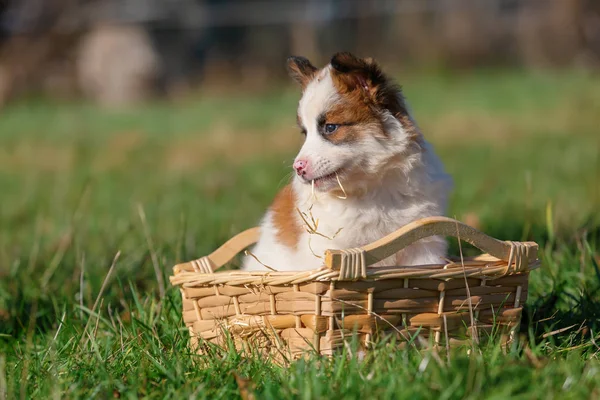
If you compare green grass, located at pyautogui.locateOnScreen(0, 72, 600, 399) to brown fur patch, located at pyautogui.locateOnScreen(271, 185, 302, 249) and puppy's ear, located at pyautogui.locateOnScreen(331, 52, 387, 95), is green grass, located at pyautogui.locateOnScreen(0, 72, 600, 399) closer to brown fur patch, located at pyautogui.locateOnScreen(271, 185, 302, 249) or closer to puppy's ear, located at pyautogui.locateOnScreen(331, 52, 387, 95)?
brown fur patch, located at pyautogui.locateOnScreen(271, 185, 302, 249)

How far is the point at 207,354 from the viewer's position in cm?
296

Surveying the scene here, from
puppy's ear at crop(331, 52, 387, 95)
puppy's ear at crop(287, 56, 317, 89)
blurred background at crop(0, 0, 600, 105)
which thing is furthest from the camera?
blurred background at crop(0, 0, 600, 105)

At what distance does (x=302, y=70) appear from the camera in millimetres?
3549

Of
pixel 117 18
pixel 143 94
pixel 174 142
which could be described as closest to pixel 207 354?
pixel 174 142

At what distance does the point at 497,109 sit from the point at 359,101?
29.1 ft

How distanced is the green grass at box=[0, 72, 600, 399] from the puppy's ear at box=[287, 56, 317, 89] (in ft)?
1.54

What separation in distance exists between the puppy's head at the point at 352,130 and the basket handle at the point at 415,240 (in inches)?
20.0

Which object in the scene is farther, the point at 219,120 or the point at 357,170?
the point at 219,120

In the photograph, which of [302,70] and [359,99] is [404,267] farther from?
[302,70]

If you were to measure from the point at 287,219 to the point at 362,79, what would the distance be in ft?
Result: 2.15

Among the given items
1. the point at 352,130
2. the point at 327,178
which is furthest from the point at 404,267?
the point at 352,130

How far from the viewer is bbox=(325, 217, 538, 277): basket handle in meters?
2.61

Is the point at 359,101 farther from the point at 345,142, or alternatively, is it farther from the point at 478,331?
the point at 478,331

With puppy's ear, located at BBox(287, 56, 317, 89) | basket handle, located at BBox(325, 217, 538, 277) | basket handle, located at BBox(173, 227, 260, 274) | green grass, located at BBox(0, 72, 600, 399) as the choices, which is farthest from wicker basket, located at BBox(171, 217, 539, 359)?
puppy's ear, located at BBox(287, 56, 317, 89)
